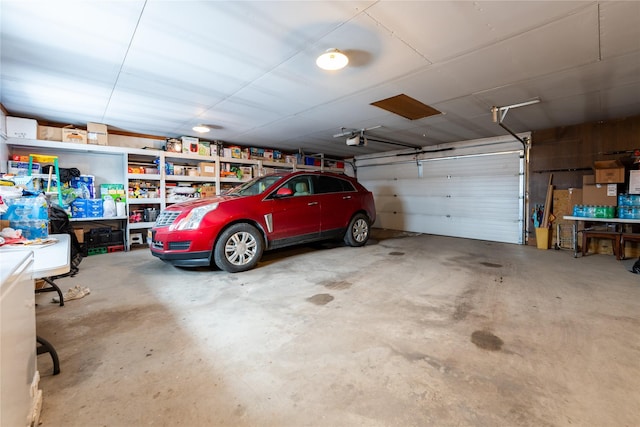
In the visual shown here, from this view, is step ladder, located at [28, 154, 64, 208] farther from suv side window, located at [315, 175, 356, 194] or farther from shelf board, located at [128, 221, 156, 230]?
suv side window, located at [315, 175, 356, 194]

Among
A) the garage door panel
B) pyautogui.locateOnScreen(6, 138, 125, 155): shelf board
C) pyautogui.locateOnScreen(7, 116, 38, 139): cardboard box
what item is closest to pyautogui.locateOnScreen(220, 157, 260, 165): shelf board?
pyautogui.locateOnScreen(6, 138, 125, 155): shelf board

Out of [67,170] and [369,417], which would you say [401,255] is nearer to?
[369,417]

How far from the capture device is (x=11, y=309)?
89 centimetres

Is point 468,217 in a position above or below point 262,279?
above

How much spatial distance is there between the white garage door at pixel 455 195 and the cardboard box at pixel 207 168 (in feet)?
16.6

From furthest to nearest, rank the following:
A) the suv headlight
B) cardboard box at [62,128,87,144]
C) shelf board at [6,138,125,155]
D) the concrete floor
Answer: cardboard box at [62,128,87,144] → shelf board at [6,138,125,155] → the suv headlight → the concrete floor

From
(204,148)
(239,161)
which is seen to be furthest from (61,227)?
(239,161)

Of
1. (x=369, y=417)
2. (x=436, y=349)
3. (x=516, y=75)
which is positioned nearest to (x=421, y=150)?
(x=516, y=75)

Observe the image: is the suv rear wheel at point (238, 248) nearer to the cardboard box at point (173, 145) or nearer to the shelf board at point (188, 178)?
the shelf board at point (188, 178)

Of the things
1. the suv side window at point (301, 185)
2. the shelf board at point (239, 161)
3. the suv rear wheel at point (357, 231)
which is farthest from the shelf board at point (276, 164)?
the suv rear wheel at point (357, 231)

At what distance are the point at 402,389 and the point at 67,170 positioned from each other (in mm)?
6644

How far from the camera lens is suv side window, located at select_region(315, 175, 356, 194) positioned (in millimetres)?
4879

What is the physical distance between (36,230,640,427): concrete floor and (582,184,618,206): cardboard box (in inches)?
68.9

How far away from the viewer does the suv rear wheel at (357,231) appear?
17.6 ft
